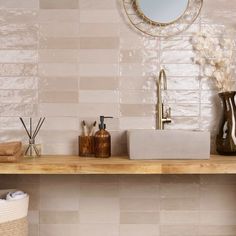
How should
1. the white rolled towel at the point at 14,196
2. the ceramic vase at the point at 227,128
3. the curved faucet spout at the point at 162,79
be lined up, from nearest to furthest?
the white rolled towel at the point at 14,196
the ceramic vase at the point at 227,128
the curved faucet spout at the point at 162,79

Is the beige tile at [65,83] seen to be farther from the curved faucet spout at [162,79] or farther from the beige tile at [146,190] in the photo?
the beige tile at [146,190]

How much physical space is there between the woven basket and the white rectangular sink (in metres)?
0.64

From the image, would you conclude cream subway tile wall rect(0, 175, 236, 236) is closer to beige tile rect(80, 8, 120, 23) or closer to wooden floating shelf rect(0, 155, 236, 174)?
wooden floating shelf rect(0, 155, 236, 174)

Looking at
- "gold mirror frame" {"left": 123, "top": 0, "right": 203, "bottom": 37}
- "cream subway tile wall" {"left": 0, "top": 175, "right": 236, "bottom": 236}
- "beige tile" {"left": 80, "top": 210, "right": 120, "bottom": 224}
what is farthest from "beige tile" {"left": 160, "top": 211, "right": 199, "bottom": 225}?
"gold mirror frame" {"left": 123, "top": 0, "right": 203, "bottom": 37}

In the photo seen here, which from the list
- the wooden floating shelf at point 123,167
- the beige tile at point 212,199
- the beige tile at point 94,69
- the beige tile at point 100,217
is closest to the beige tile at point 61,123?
the beige tile at point 94,69

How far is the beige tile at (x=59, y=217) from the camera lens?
202cm

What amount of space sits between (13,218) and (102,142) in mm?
578

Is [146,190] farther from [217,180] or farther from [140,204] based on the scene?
[217,180]

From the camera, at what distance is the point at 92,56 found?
2.00 meters

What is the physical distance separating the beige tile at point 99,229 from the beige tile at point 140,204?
134 millimetres

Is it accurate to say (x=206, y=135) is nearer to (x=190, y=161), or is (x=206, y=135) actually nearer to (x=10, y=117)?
(x=190, y=161)

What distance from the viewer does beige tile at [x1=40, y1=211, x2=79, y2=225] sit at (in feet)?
6.64

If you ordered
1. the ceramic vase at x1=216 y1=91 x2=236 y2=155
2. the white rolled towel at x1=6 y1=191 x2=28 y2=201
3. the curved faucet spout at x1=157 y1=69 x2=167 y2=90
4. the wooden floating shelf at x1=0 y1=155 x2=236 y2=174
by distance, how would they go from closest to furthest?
the wooden floating shelf at x1=0 y1=155 x2=236 y2=174
the white rolled towel at x1=6 y1=191 x2=28 y2=201
the ceramic vase at x1=216 y1=91 x2=236 y2=155
the curved faucet spout at x1=157 y1=69 x2=167 y2=90

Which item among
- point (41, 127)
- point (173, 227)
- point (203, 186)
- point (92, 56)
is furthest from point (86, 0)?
point (173, 227)
